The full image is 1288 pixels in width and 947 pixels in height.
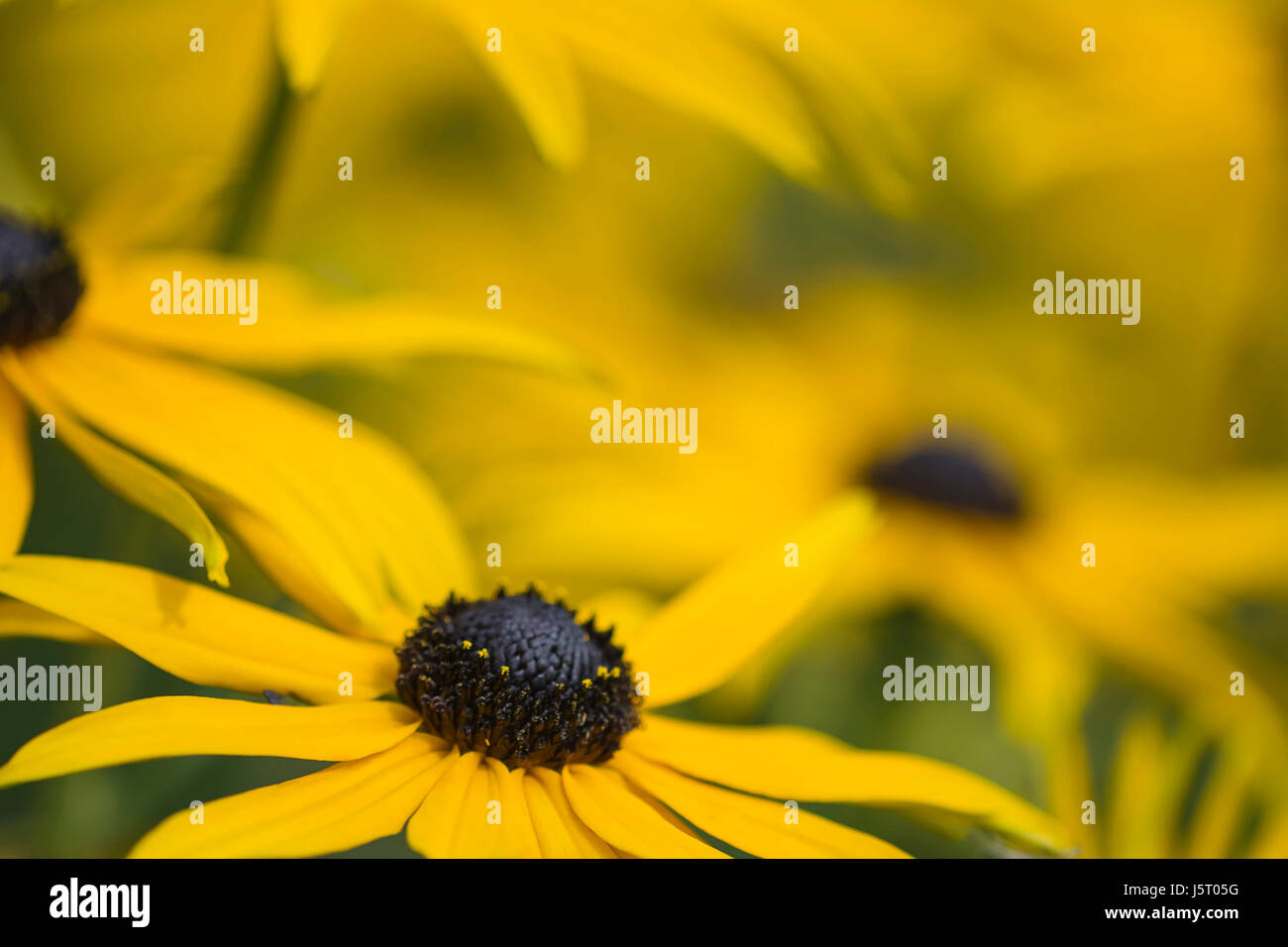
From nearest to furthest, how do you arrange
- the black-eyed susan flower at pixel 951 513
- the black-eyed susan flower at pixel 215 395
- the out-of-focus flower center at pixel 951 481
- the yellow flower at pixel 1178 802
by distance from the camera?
the black-eyed susan flower at pixel 215 395
the yellow flower at pixel 1178 802
the black-eyed susan flower at pixel 951 513
the out-of-focus flower center at pixel 951 481

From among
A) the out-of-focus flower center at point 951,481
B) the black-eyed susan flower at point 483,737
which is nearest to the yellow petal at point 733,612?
the black-eyed susan flower at point 483,737

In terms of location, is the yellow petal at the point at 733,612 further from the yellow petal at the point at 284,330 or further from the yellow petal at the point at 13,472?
the yellow petal at the point at 13,472

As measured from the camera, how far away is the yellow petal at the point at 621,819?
463 mm

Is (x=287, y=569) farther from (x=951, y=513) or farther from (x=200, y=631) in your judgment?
(x=951, y=513)

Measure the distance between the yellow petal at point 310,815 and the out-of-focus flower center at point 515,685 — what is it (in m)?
0.02

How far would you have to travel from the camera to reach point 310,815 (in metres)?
0.44

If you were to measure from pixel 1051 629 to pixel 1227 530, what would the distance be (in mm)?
188

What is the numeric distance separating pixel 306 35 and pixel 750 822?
0.35 m

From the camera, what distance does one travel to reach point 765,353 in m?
1.13

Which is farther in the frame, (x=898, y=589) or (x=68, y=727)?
(x=898, y=589)

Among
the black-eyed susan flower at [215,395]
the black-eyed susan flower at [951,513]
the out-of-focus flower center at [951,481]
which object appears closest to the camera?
the black-eyed susan flower at [215,395]

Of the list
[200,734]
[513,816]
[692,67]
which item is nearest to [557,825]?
[513,816]

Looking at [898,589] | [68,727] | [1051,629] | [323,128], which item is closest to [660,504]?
[898,589]

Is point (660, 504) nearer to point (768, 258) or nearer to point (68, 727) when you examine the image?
point (768, 258)
